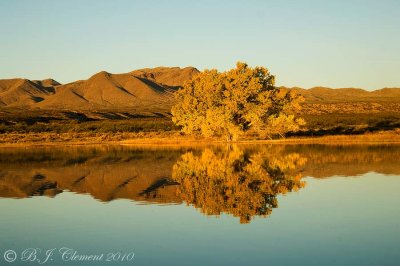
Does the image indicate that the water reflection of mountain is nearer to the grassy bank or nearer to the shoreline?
the shoreline

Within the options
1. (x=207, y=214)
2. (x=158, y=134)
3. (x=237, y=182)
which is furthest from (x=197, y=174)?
(x=158, y=134)

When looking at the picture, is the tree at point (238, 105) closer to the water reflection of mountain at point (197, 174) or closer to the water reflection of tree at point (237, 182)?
the water reflection of mountain at point (197, 174)

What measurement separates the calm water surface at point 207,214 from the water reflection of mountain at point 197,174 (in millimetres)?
84

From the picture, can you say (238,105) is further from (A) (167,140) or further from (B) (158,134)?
(B) (158,134)

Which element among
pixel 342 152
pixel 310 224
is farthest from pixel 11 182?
pixel 342 152

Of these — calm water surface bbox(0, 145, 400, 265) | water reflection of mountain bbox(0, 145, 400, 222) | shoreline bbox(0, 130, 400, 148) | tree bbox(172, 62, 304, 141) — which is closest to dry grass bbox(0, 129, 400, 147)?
shoreline bbox(0, 130, 400, 148)

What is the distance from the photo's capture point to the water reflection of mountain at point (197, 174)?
25.5m

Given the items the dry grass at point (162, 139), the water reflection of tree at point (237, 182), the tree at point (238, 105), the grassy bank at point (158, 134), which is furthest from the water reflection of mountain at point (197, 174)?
the tree at point (238, 105)

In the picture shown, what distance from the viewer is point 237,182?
2922 centimetres

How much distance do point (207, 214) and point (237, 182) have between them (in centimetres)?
788

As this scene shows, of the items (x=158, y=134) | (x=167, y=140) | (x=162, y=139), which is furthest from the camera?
(x=158, y=134)

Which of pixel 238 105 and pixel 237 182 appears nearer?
pixel 237 182

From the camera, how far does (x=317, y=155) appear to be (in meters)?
45.9

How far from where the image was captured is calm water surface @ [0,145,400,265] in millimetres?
15766
